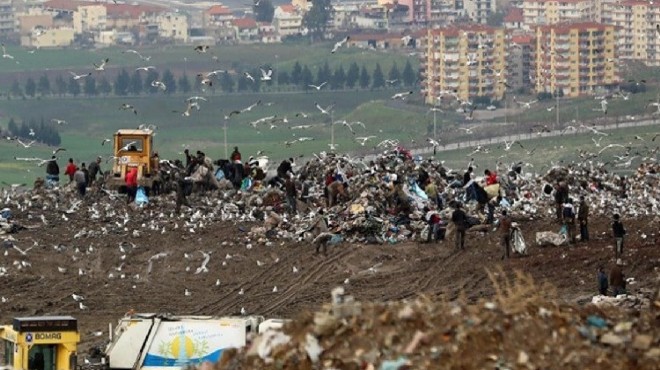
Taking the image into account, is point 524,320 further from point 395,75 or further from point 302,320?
point 395,75

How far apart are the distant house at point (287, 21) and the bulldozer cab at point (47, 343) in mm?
129664

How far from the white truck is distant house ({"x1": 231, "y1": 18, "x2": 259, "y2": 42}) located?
12750cm

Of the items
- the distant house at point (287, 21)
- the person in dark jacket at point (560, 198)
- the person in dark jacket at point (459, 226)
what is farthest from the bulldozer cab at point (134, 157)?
the distant house at point (287, 21)

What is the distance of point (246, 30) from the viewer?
489 ft

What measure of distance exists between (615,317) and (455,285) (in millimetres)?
13905

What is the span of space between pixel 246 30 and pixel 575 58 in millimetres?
36815

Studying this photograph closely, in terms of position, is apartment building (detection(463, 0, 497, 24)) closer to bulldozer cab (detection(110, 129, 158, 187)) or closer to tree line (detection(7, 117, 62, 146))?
tree line (detection(7, 117, 62, 146))

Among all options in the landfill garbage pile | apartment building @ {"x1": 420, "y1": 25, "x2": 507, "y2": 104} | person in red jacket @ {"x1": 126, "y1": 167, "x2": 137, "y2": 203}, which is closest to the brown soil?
person in red jacket @ {"x1": 126, "y1": 167, "x2": 137, "y2": 203}

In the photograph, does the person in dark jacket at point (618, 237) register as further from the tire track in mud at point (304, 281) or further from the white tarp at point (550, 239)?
the tire track in mud at point (304, 281)

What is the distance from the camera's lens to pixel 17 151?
8288 centimetres

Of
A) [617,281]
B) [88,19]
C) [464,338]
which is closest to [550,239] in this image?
[617,281]

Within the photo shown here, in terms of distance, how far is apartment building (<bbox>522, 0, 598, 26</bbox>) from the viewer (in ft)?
475

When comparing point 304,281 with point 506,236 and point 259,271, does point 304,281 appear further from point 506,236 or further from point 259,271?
point 506,236

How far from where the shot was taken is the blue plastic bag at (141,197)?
3316 cm
